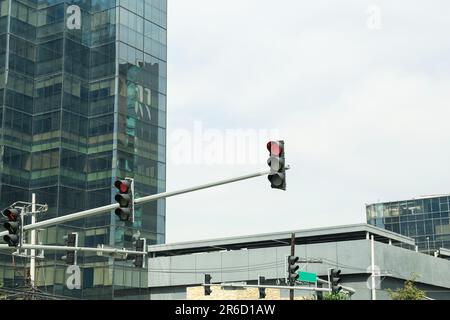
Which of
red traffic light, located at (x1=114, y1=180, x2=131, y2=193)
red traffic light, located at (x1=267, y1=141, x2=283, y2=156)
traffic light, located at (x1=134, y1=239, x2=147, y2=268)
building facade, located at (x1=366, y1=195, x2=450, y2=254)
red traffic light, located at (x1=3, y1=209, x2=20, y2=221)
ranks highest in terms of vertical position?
building facade, located at (x1=366, y1=195, x2=450, y2=254)

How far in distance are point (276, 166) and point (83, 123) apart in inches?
2261

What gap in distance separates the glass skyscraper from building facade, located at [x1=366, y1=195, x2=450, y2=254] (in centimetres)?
8901

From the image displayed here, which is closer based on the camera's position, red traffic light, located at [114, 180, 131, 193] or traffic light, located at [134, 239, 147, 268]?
red traffic light, located at [114, 180, 131, 193]

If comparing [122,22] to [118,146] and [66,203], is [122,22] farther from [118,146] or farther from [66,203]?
[66,203]

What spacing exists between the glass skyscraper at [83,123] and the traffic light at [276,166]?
51329 millimetres

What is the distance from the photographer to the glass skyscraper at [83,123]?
6775 centimetres

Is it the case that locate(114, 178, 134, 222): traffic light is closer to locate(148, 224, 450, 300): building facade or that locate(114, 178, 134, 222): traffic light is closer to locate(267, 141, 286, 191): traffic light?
locate(267, 141, 286, 191): traffic light

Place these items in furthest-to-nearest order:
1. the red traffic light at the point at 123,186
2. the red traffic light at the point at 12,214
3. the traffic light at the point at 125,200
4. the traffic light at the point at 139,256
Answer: the traffic light at the point at 139,256 → the red traffic light at the point at 12,214 → the red traffic light at the point at 123,186 → the traffic light at the point at 125,200

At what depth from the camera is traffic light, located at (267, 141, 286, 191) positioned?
664 inches

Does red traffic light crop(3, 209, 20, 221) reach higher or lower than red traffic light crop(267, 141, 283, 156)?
lower

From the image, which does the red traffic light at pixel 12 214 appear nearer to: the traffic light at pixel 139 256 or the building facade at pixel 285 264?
the traffic light at pixel 139 256

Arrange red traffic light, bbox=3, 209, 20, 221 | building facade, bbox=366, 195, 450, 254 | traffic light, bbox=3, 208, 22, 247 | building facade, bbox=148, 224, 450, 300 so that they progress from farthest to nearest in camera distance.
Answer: building facade, bbox=366, 195, 450, 254
building facade, bbox=148, 224, 450, 300
red traffic light, bbox=3, 209, 20, 221
traffic light, bbox=3, 208, 22, 247

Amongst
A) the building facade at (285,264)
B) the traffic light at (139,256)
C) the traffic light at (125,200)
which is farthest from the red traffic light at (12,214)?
the building facade at (285,264)

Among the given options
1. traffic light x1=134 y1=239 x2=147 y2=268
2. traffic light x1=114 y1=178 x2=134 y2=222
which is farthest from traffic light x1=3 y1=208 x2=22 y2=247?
traffic light x1=134 y1=239 x2=147 y2=268
